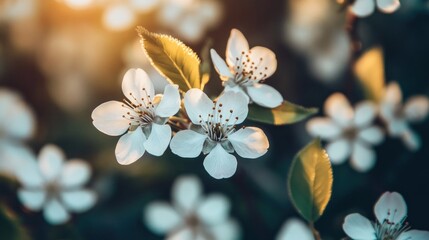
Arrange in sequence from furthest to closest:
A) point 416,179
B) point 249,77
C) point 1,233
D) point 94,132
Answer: point 94,132
point 416,179
point 1,233
point 249,77

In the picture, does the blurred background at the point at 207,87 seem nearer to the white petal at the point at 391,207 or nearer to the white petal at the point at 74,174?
the white petal at the point at 74,174

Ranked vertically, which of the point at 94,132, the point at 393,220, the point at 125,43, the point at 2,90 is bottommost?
the point at 393,220

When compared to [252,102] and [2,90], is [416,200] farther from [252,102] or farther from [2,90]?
[2,90]

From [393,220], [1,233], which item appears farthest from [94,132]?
[393,220]

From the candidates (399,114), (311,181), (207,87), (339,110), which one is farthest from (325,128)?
(311,181)

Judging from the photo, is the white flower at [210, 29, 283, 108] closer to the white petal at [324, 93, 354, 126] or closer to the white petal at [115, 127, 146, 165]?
the white petal at [115, 127, 146, 165]

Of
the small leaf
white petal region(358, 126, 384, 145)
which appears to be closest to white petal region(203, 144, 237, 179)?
the small leaf

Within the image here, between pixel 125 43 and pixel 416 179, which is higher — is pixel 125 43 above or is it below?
above

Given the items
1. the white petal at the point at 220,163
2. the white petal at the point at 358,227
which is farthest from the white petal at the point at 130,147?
the white petal at the point at 358,227
